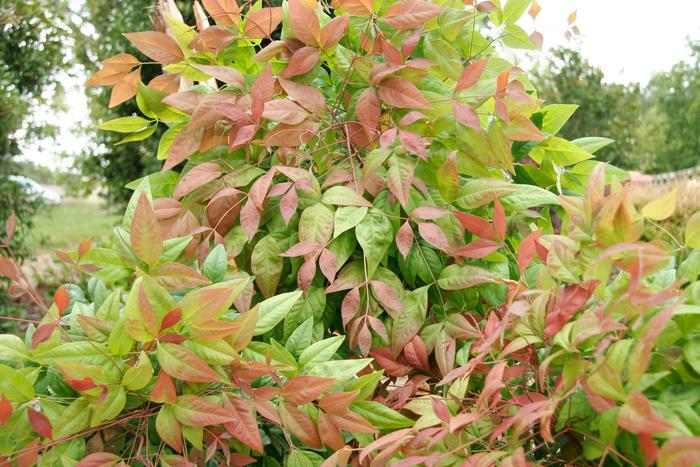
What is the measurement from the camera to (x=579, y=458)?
0.76 m

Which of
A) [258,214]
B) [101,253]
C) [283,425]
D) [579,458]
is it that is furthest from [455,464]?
[101,253]

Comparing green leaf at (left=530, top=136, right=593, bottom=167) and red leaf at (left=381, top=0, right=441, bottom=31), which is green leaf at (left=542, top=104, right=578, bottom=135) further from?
red leaf at (left=381, top=0, right=441, bottom=31)

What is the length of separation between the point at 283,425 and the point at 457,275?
39 centimetres

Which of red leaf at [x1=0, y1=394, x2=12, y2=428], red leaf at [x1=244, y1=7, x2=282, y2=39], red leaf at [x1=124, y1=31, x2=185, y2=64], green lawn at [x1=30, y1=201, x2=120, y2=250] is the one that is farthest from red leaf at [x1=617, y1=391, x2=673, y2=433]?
green lawn at [x1=30, y1=201, x2=120, y2=250]

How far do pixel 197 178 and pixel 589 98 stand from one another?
11.5 metres

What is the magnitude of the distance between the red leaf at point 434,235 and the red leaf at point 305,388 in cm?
30

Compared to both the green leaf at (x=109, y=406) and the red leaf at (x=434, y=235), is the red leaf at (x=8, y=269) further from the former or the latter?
the red leaf at (x=434, y=235)

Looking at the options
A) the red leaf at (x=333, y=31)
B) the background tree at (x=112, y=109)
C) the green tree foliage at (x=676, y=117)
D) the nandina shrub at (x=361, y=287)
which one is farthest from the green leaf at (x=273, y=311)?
the green tree foliage at (x=676, y=117)

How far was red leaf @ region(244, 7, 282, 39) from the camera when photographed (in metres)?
1.23

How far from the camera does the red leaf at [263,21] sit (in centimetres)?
123

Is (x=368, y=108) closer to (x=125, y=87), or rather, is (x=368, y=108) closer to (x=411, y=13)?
(x=411, y=13)

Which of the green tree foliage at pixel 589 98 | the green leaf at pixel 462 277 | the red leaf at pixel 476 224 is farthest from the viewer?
the green tree foliage at pixel 589 98

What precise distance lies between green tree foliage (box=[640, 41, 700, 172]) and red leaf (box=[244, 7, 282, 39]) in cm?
2326

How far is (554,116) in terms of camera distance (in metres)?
1.33
